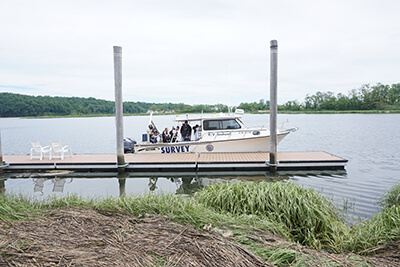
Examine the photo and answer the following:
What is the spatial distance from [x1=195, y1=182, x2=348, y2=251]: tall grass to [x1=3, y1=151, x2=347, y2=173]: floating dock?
443 centimetres

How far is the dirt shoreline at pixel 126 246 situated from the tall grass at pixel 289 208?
2.76 feet

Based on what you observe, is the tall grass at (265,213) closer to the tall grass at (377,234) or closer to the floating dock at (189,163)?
the tall grass at (377,234)

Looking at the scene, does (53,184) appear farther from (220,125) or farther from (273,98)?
(273,98)

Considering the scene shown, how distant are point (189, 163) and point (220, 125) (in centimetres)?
319

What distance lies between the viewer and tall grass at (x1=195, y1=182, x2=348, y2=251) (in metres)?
4.42

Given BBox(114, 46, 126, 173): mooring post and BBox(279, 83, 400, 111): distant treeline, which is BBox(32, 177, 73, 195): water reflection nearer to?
BBox(114, 46, 126, 173): mooring post

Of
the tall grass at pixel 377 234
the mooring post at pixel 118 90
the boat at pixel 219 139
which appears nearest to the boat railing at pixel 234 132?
the boat at pixel 219 139

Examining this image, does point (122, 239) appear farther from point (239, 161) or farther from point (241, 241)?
point (239, 161)

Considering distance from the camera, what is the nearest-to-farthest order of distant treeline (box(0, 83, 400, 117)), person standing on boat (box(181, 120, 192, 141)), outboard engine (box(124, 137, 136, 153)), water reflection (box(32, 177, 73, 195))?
1. water reflection (box(32, 177, 73, 195))
2. person standing on boat (box(181, 120, 192, 141))
3. outboard engine (box(124, 137, 136, 153))
4. distant treeline (box(0, 83, 400, 117))

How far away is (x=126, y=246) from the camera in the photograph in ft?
10.4

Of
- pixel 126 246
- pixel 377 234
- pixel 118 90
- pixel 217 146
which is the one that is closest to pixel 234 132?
pixel 217 146

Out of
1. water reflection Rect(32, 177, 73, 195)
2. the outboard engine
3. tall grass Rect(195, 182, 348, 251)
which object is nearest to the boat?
the outboard engine

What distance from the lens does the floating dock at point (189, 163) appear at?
1001 centimetres

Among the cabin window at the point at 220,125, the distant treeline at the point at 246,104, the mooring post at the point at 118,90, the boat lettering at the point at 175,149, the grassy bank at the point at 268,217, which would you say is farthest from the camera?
the distant treeline at the point at 246,104
